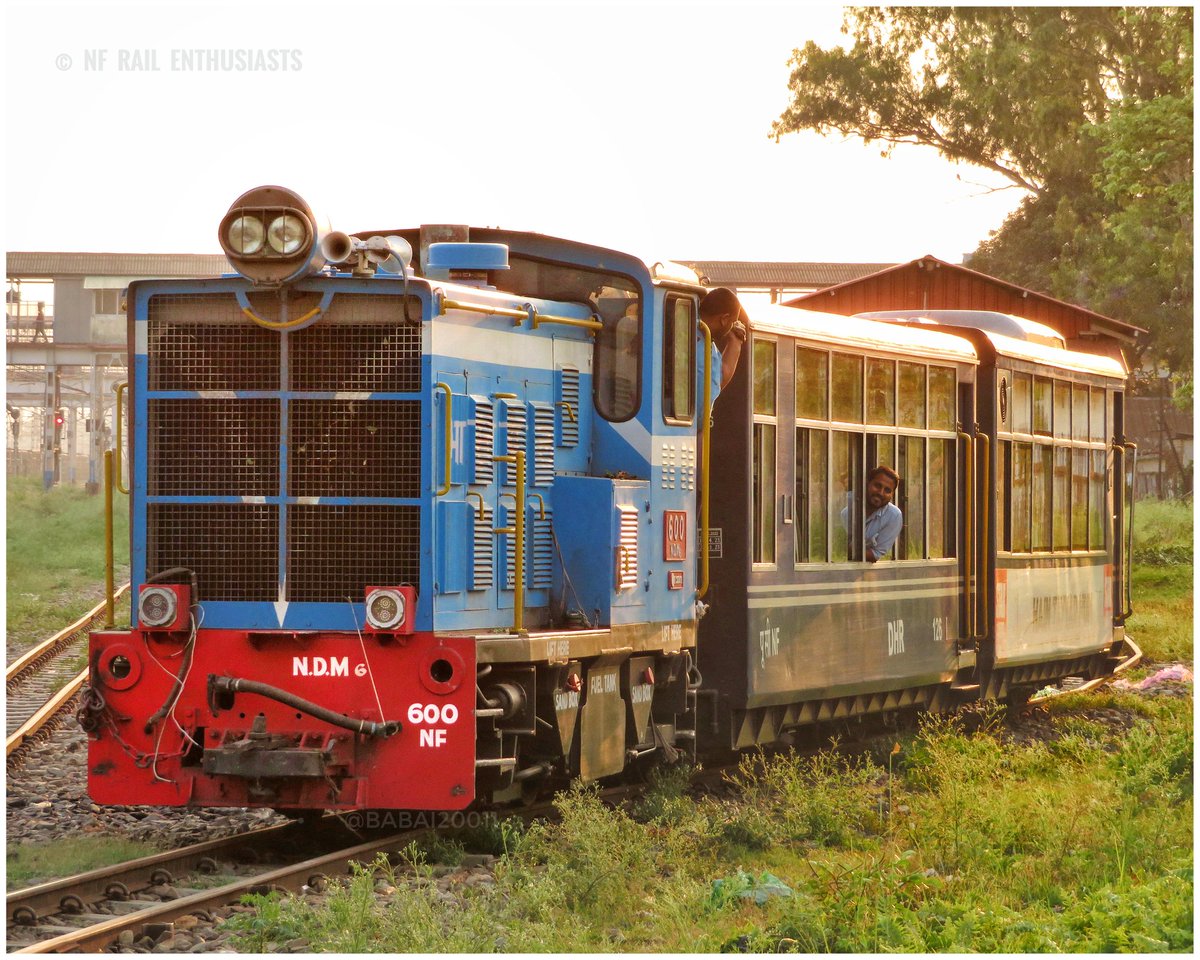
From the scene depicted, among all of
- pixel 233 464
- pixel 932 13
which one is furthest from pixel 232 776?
pixel 932 13

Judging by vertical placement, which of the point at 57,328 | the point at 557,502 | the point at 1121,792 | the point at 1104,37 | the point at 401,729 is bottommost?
the point at 1121,792

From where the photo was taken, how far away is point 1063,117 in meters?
28.8

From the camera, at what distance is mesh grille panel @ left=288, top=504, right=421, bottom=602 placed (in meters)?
8.37

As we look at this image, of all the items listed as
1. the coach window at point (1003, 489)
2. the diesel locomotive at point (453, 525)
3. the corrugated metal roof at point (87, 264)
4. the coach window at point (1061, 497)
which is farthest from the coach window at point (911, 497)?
the corrugated metal roof at point (87, 264)

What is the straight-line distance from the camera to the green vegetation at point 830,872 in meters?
6.60

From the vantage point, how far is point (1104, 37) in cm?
→ 2680

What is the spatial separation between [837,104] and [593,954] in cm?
2826

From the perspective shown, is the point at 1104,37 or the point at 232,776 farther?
the point at 1104,37

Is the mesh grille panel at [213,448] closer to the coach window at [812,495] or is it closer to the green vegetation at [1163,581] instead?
the coach window at [812,495]

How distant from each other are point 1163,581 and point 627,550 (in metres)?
20.1

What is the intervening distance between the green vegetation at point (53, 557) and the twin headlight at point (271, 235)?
8603 millimetres

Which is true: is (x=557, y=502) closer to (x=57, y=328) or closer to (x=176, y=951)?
(x=176, y=951)

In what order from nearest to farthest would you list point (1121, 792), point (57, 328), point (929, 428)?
1. point (1121, 792)
2. point (929, 428)
3. point (57, 328)

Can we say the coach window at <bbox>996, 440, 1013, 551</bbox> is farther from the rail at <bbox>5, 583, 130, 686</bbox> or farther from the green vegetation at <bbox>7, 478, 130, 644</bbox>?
the rail at <bbox>5, 583, 130, 686</bbox>
